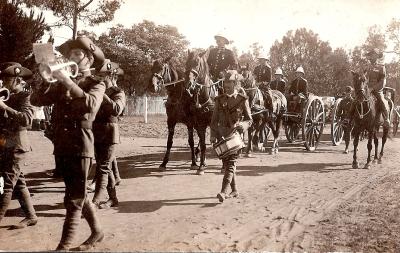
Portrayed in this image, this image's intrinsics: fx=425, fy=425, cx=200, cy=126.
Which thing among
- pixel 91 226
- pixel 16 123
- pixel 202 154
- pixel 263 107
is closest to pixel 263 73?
pixel 263 107

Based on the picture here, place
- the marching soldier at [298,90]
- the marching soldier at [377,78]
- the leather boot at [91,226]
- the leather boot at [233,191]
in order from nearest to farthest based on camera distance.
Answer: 1. the leather boot at [91,226]
2. the leather boot at [233,191]
3. the marching soldier at [377,78]
4. the marching soldier at [298,90]

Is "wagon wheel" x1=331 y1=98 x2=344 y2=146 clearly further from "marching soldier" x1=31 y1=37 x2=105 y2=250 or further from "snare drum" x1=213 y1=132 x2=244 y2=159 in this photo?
"marching soldier" x1=31 y1=37 x2=105 y2=250

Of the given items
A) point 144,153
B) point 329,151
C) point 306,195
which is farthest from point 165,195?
point 329,151

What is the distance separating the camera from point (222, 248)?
431cm

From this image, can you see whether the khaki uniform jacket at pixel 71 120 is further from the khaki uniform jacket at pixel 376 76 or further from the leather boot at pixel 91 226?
the khaki uniform jacket at pixel 376 76

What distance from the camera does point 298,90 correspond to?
45.9 feet

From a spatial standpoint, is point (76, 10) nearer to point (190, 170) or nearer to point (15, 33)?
point (15, 33)

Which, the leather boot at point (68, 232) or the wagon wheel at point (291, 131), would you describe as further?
the wagon wheel at point (291, 131)

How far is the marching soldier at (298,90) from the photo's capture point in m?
13.5

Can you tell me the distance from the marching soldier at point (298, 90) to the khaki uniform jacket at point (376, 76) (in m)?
3.49

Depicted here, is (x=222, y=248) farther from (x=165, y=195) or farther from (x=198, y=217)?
(x=165, y=195)

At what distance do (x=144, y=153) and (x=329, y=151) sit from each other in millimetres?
5468

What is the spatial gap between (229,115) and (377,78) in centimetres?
525

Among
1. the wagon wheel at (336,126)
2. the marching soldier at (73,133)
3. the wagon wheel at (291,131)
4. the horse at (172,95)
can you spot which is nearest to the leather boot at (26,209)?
the marching soldier at (73,133)
